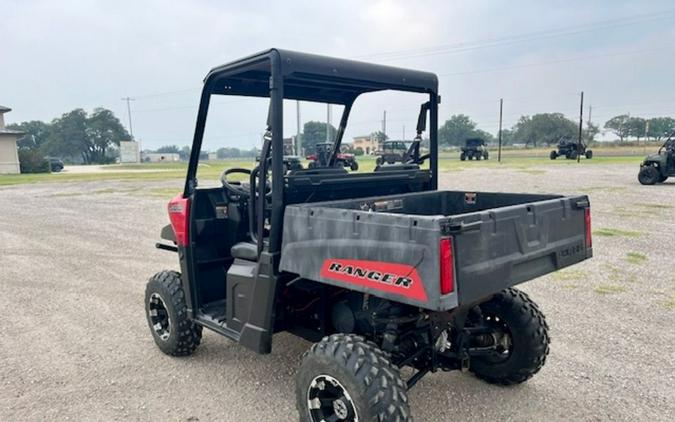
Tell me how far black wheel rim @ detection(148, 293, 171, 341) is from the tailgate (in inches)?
107

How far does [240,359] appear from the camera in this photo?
3959 millimetres

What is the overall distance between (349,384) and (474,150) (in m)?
39.4

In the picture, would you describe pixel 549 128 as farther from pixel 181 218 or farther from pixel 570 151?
pixel 181 218

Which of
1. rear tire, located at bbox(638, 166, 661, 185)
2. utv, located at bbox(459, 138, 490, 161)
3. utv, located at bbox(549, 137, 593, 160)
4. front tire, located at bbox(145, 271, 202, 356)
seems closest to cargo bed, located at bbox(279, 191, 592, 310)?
front tire, located at bbox(145, 271, 202, 356)

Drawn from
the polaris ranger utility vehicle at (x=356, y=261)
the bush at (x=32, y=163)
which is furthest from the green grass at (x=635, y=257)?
the bush at (x=32, y=163)

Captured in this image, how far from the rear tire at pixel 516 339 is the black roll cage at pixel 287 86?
109 centimetres

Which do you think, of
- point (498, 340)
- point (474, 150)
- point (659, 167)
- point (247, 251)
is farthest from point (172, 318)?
point (474, 150)

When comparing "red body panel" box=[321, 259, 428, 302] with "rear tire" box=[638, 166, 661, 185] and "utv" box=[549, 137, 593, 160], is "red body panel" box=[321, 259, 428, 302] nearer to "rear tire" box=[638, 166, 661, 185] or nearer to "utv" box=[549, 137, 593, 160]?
"rear tire" box=[638, 166, 661, 185]

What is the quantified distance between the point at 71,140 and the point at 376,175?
86.2 metres

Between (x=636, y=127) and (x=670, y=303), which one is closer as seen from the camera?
(x=670, y=303)

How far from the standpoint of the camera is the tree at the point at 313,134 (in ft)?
12.1

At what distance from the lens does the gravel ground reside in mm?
3230

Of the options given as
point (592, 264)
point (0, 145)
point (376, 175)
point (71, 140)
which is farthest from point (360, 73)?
point (71, 140)

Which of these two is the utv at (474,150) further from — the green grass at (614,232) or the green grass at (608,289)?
the green grass at (608,289)
